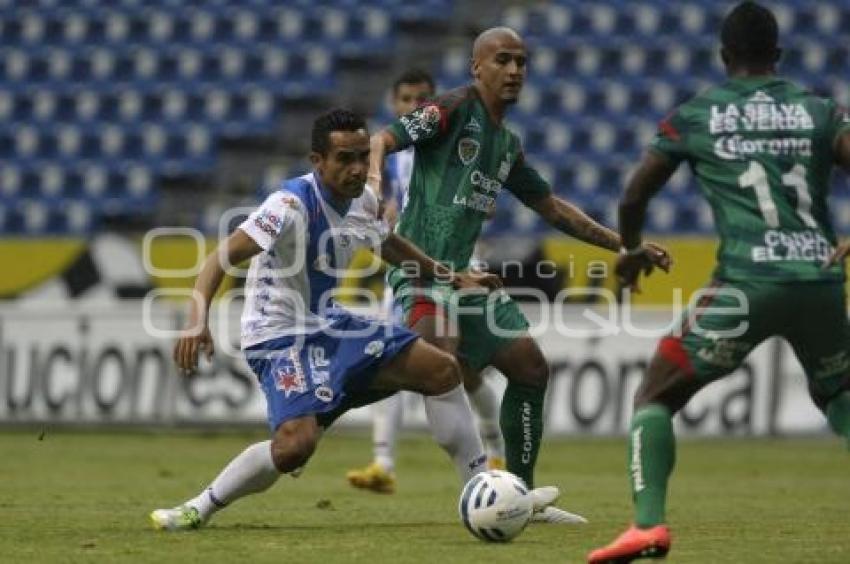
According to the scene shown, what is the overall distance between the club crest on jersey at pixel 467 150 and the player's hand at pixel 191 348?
2148 mm

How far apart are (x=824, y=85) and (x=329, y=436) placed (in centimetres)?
736

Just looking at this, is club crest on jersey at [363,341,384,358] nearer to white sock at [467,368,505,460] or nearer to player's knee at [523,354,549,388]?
player's knee at [523,354,549,388]

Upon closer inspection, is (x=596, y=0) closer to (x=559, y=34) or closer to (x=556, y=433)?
(x=559, y=34)

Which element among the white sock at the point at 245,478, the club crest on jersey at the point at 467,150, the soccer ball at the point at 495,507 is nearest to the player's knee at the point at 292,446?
the white sock at the point at 245,478

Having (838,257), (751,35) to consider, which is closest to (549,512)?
(838,257)

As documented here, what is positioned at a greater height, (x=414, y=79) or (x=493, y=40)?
(x=493, y=40)

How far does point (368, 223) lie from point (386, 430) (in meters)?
3.71

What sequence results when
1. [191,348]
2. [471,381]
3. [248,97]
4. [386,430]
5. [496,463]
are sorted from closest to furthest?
[191,348] < [496,463] < [471,381] < [386,430] < [248,97]

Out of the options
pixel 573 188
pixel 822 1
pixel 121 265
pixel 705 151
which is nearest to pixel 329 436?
pixel 121 265

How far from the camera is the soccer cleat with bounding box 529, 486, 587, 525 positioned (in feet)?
28.6

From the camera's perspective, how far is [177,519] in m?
8.35

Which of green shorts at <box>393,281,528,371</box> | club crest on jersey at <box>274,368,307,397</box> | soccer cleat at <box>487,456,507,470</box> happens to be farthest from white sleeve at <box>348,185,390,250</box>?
soccer cleat at <box>487,456,507,470</box>

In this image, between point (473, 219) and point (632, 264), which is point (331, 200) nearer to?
point (473, 219)

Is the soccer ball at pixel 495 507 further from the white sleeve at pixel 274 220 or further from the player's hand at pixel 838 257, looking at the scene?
the player's hand at pixel 838 257
